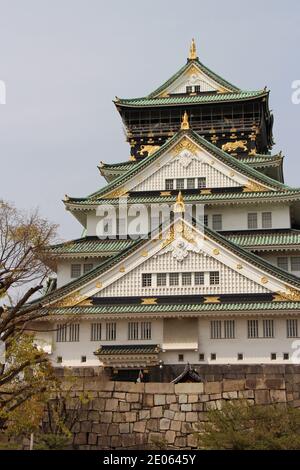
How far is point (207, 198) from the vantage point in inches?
1935

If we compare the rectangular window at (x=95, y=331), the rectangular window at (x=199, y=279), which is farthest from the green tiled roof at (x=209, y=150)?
the rectangular window at (x=95, y=331)

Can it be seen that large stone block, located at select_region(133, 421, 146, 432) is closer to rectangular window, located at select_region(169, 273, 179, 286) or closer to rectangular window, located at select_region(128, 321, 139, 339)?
rectangular window, located at select_region(128, 321, 139, 339)

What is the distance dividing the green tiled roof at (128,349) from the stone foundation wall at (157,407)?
290 inches

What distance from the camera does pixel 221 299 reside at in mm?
43188

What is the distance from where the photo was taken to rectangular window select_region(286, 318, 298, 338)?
42562mm

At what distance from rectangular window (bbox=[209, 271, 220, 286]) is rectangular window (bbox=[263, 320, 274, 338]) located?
3291 millimetres

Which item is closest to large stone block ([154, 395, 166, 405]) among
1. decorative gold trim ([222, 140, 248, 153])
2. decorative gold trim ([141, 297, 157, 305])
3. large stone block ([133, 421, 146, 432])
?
large stone block ([133, 421, 146, 432])

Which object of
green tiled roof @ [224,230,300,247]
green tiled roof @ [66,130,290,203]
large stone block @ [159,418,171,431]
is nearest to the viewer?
large stone block @ [159,418,171,431]

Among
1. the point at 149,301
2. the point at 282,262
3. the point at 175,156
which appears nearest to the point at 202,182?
the point at 175,156

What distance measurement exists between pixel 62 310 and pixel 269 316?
36.3 ft

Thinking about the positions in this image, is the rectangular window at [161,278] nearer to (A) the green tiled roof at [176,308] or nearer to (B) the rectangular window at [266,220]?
(A) the green tiled roof at [176,308]

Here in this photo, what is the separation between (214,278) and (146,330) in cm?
463

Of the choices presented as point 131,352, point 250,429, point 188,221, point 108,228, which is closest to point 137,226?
point 108,228
